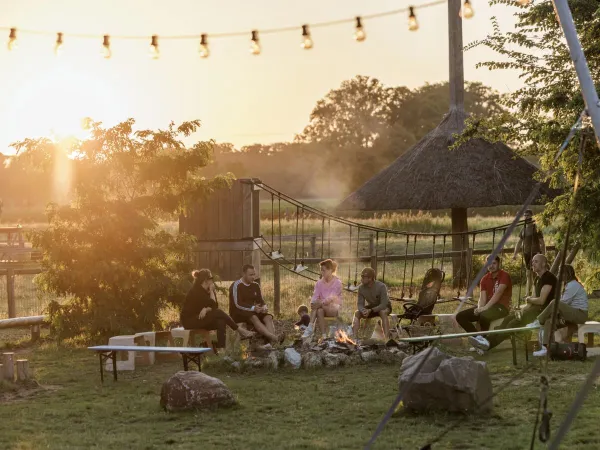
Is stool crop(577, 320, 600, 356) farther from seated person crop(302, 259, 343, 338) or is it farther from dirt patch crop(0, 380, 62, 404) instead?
dirt patch crop(0, 380, 62, 404)

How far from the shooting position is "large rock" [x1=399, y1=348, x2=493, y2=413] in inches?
347

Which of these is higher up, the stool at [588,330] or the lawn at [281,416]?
the stool at [588,330]

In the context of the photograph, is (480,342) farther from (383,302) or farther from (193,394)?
(193,394)

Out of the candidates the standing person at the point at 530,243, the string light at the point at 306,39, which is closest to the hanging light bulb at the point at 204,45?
the string light at the point at 306,39

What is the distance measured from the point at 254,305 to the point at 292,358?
5.48 ft

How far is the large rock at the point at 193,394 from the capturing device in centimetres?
941

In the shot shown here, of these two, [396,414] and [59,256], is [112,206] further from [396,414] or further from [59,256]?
[396,414]

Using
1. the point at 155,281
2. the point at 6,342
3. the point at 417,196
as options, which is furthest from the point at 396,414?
the point at 417,196

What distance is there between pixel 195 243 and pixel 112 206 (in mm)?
1457

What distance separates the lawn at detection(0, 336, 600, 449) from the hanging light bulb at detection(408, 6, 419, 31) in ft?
12.0

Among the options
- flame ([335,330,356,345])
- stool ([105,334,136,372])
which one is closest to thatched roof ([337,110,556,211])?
flame ([335,330,356,345])

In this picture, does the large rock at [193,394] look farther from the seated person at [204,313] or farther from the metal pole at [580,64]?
the metal pole at [580,64]

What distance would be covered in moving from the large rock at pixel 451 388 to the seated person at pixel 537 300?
374 centimetres

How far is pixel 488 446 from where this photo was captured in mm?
7781
